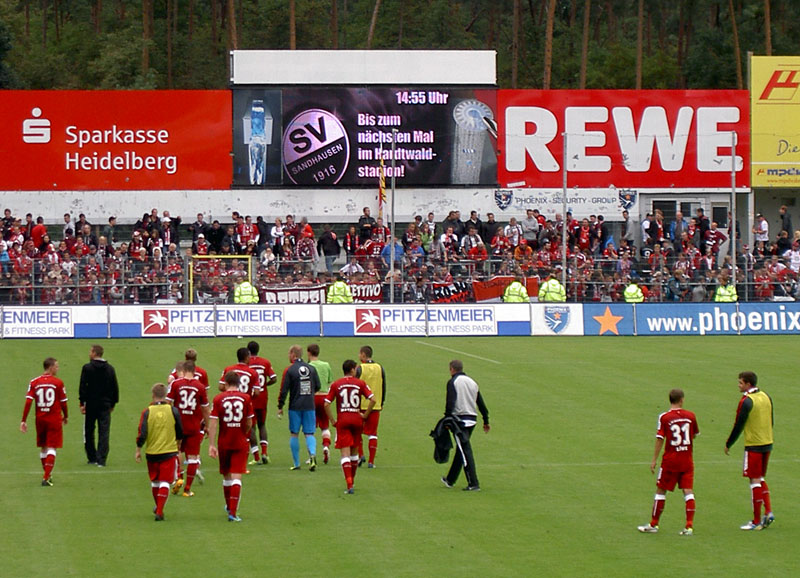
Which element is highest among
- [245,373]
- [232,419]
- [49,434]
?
[245,373]

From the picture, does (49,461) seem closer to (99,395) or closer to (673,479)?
(99,395)

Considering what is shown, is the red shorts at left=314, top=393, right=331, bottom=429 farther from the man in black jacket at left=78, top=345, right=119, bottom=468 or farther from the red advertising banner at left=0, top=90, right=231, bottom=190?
the red advertising banner at left=0, top=90, right=231, bottom=190

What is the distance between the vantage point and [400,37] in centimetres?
8444

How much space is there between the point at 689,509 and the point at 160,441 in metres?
6.47

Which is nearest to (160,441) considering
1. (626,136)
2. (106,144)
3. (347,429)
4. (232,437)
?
(232,437)

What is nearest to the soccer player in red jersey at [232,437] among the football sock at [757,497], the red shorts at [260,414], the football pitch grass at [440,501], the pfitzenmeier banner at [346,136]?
the football pitch grass at [440,501]

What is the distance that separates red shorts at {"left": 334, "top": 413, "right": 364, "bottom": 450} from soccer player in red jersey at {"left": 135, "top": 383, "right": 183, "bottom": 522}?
7.68 ft

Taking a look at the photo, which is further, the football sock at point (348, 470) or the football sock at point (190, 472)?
the football sock at point (190, 472)

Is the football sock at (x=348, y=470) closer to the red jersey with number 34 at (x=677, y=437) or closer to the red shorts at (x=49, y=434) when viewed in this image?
the red shorts at (x=49, y=434)

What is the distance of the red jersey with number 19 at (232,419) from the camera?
50.7 feet

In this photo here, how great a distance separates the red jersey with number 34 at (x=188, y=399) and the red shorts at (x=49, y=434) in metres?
1.91

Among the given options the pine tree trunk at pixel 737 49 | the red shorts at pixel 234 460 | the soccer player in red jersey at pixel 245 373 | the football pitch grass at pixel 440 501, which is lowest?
the football pitch grass at pixel 440 501

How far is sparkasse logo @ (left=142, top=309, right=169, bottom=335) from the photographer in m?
37.6

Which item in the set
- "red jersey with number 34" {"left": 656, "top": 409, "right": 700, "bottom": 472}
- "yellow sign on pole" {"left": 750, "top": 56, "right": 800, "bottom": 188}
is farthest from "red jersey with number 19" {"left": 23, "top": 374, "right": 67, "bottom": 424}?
"yellow sign on pole" {"left": 750, "top": 56, "right": 800, "bottom": 188}
